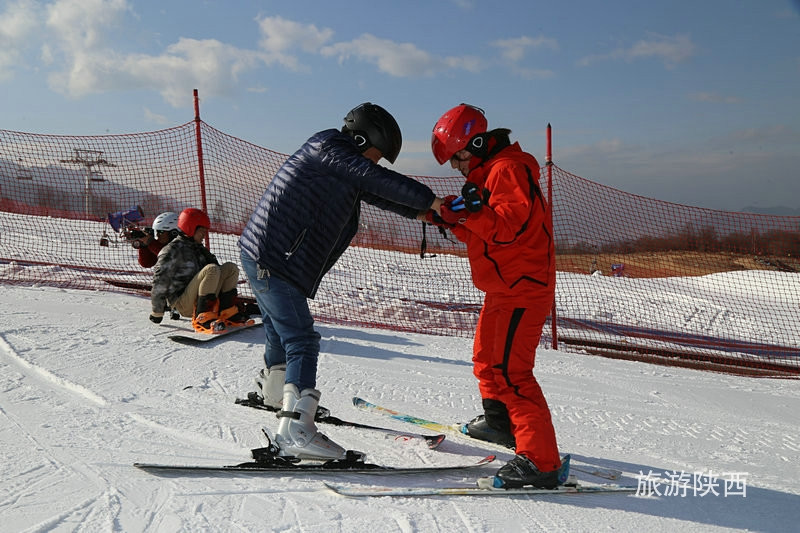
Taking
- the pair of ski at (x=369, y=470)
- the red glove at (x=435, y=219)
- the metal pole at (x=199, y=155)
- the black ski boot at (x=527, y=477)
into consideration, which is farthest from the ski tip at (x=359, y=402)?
the metal pole at (x=199, y=155)

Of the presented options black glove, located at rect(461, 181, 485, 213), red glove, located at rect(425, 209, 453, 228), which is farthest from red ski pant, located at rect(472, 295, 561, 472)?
black glove, located at rect(461, 181, 485, 213)

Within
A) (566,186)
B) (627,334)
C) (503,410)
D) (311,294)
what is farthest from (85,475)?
(627,334)

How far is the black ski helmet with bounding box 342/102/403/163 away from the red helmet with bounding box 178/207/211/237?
3.47 meters

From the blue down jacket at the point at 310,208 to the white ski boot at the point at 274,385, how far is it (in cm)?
76

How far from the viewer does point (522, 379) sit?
2727mm

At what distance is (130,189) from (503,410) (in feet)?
31.8

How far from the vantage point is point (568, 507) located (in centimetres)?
254

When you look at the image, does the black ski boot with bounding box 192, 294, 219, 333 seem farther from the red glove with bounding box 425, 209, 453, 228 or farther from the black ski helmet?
the red glove with bounding box 425, 209, 453, 228

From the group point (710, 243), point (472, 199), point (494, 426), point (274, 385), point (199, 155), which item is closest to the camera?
point (472, 199)

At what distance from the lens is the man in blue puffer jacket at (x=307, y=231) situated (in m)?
2.75

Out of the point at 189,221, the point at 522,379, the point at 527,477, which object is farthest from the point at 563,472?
the point at 189,221

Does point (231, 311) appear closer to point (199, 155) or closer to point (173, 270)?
point (173, 270)

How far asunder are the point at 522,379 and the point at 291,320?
4.16ft

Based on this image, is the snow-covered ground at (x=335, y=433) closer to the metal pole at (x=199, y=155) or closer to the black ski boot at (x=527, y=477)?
the black ski boot at (x=527, y=477)
